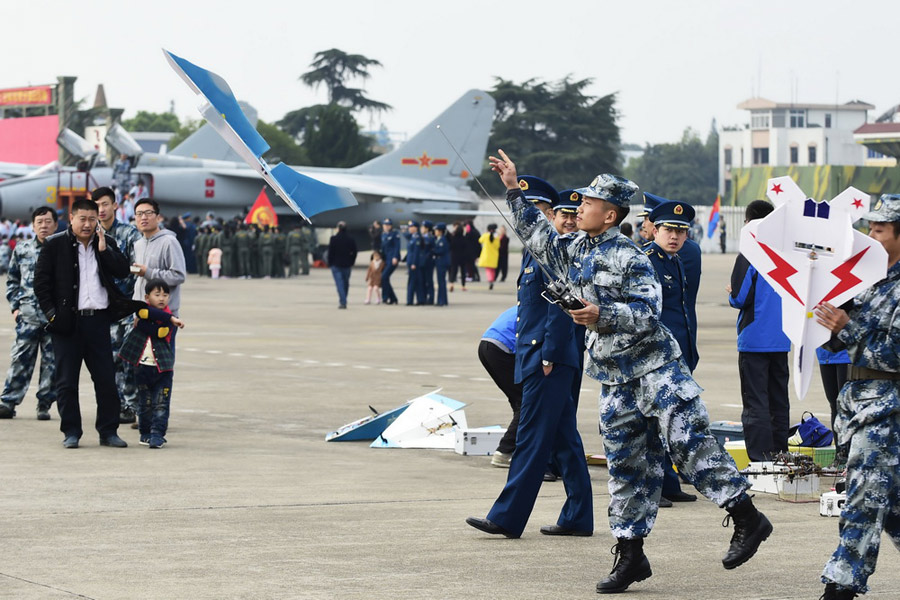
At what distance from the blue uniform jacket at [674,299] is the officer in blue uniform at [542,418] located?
4.23ft

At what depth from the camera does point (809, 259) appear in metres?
5.75

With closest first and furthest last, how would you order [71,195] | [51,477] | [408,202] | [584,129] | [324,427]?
[51,477] < [324,427] < [71,195] < [408,202] < [584,129]

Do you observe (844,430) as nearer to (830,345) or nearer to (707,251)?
(830,345)

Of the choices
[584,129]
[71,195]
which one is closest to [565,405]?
[71,195]

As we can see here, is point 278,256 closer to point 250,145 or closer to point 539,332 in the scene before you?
point 250,145

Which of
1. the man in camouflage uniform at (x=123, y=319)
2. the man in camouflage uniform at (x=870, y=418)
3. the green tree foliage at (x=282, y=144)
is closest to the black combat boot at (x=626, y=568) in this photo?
the man in camouflage uniform at (x=870, y=418)

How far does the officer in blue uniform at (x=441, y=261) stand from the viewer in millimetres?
30672

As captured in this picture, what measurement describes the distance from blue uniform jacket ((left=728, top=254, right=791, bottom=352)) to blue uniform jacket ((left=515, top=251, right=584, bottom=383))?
2.13 meters

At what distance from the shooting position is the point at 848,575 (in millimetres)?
5625

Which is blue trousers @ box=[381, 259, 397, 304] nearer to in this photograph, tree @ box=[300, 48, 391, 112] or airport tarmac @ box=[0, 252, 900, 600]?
airport tarmac @ box=[0, 252, 900, 600]

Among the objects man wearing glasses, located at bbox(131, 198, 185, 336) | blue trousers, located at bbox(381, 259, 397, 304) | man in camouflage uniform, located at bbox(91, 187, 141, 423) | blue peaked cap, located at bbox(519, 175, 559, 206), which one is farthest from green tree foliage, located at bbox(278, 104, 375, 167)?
blue peaked cap, located at bbox(519, 175, 559, 206)

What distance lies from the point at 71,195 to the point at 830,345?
43652mm

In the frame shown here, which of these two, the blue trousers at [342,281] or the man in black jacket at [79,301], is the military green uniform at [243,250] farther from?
the man in black jacket at [79,301]

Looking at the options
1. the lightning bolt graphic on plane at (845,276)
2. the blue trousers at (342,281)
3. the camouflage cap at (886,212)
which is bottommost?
the blue trousers at (342,281)
